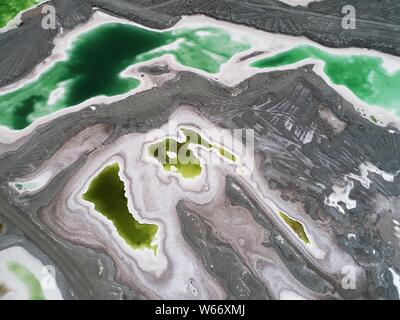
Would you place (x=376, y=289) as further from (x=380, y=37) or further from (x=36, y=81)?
(x=36, y=81)

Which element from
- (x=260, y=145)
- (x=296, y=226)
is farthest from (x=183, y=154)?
(x=296, y=226)

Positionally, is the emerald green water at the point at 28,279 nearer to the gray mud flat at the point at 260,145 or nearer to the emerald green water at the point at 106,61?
the gray mud flat at the point at 260,145

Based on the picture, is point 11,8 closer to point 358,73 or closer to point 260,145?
point 260,145

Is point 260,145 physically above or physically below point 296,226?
above

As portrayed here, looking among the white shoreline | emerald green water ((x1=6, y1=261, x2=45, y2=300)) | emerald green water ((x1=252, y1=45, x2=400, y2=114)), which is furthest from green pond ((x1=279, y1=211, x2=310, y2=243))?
emerald green water ((x1=6, y1=261, x2=45, y2=300))

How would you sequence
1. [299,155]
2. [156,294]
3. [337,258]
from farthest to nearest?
[299,155]
[337,258]
[156,294]

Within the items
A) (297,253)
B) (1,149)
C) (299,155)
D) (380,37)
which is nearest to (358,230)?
(297,253)
